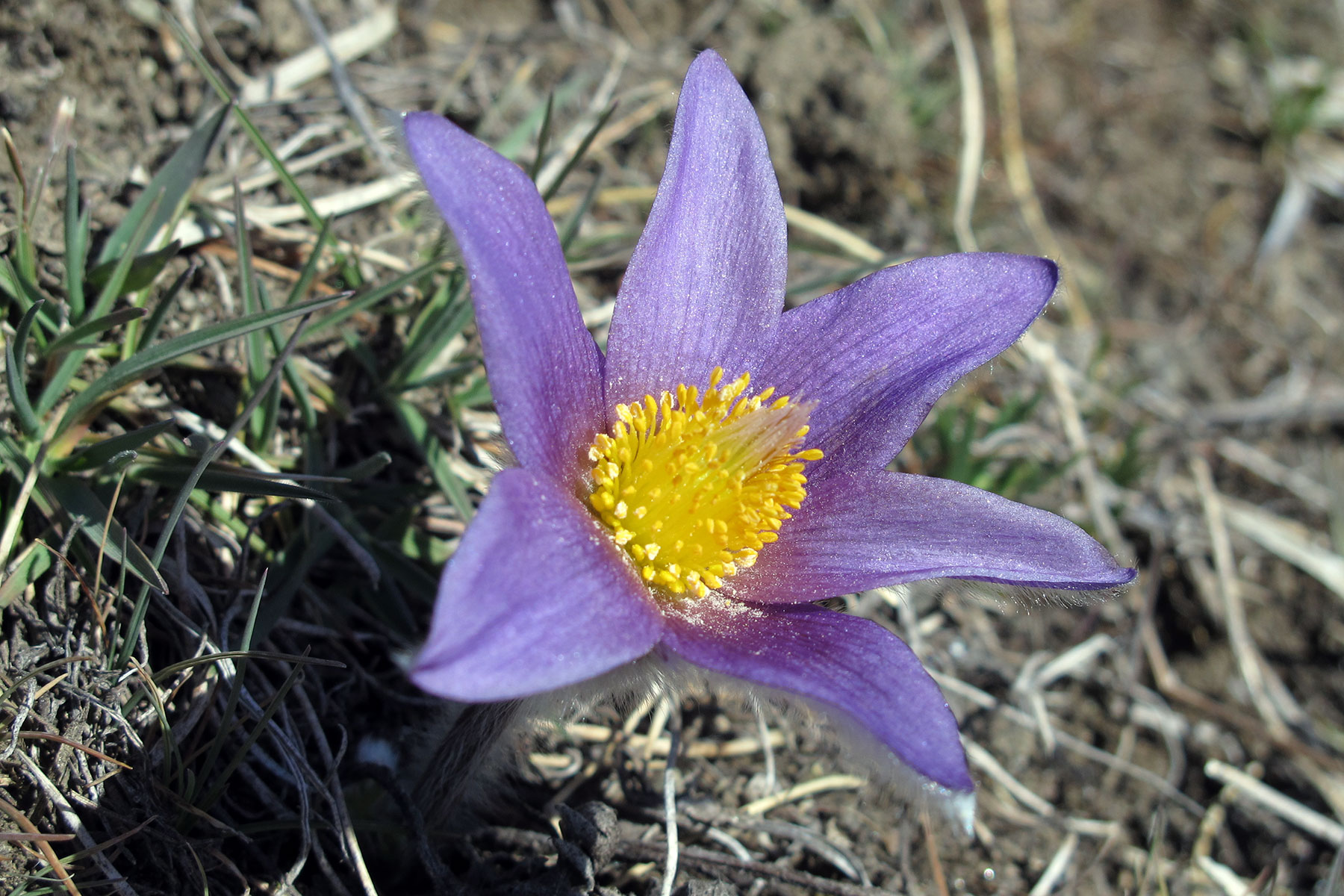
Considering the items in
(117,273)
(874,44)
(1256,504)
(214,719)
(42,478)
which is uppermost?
(874,44)

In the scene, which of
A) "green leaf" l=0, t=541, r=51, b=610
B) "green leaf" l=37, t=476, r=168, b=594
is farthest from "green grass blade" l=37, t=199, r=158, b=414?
"green leaf" l=0, t=541, r=51, b=610

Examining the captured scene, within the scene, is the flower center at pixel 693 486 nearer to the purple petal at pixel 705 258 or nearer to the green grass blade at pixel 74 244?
the purple petal at pixel 705 258

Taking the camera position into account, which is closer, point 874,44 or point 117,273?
point 117,273

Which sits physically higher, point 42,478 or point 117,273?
point 117,273

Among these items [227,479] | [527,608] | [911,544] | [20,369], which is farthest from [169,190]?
[911,544]

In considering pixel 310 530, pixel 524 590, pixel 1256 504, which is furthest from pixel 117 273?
pixel 1256 504

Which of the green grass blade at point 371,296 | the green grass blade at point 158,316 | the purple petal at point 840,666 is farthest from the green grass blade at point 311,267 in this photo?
the purple petal at point 840,666

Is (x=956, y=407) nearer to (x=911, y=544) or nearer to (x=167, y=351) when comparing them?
(x=911, y=544)

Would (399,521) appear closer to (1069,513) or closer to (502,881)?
(502,881)
